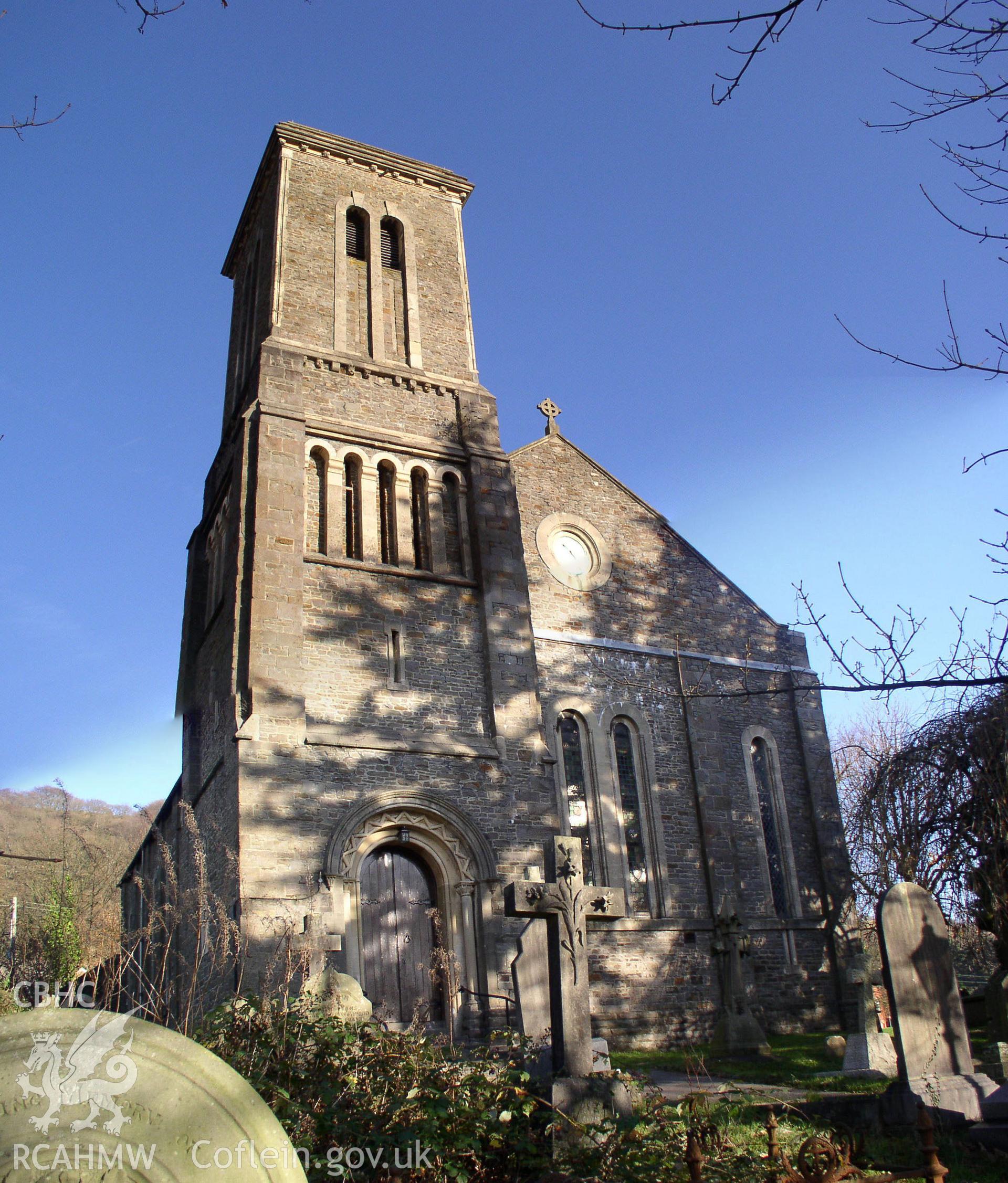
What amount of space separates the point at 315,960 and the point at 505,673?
508cm

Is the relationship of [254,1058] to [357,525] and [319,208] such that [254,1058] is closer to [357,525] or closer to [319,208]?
[357,525]

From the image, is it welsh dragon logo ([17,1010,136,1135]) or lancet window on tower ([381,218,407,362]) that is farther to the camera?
lancet window on tower ([381,218,407,362])

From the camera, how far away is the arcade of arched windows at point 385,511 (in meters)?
14.9

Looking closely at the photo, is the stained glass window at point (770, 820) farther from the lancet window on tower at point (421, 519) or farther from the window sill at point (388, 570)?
the lancet window on tower at point (421, 519)

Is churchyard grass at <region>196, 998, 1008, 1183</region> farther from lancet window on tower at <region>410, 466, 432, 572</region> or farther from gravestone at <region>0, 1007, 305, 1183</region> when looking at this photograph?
lancet window on tower at <region>410, 466, 432, 572</region>

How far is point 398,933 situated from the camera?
508 inches

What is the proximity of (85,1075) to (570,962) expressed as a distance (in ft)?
18.9

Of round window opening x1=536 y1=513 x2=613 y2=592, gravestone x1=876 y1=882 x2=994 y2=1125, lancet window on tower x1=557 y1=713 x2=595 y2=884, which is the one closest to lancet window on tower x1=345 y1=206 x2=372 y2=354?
round window opening x1=536 y1=513 x2=613 y2=592

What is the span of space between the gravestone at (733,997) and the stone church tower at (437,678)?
69cm

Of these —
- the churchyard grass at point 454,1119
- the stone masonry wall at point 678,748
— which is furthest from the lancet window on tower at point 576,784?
the churchyard grass at point 454,1119

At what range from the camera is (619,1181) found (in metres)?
5.38

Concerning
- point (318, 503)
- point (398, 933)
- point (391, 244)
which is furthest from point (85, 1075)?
point (391, 244)

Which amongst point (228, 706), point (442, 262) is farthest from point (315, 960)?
point (442, 262)

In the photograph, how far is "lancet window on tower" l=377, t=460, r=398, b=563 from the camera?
15.2 metres
